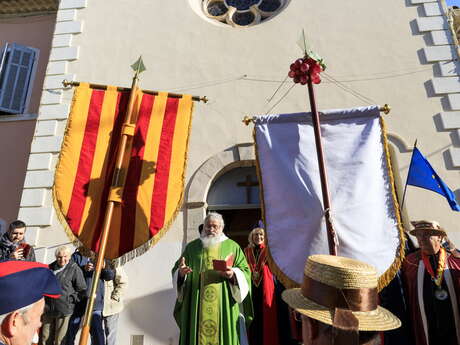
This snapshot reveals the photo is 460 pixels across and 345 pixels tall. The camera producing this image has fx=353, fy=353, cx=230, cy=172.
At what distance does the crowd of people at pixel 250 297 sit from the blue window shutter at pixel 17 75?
4.71m

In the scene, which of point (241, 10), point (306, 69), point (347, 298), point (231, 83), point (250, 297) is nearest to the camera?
point (347, 298)

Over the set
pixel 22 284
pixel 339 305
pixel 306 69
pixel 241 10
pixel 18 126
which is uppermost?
pixel 241 10

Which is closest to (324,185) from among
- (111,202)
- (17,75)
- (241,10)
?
(111,202)

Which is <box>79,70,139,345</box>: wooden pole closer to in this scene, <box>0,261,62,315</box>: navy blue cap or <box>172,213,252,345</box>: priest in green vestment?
<box>172,213,252,345</box>: priest in green vestment

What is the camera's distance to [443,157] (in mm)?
5500

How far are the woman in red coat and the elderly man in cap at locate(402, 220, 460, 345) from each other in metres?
1.37

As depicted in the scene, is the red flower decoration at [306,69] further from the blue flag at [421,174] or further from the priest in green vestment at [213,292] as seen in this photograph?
the blue flag at [421,174]

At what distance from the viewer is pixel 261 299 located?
396 cm

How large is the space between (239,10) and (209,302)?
646 cm

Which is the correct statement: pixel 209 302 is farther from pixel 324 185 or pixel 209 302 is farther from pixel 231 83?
pixel 231 83

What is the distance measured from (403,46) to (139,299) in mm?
6133

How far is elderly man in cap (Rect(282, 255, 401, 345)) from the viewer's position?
4.25 feet

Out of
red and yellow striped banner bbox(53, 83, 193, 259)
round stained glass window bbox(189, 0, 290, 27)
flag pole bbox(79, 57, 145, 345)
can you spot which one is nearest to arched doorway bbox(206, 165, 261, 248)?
red and yellow striped banner bbox(53, 83, 193, 259)

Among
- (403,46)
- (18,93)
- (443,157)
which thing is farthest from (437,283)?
(18,93)
